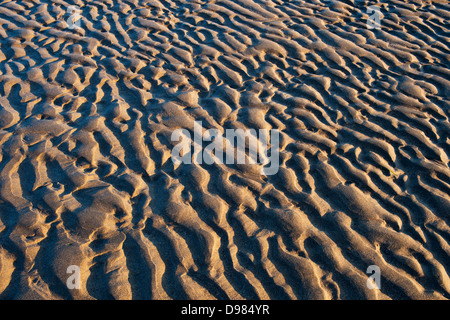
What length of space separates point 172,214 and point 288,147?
1290 millimetres

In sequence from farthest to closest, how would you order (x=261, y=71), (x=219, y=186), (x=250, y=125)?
(x=261, y=71), (x=250, y=125), (x=219, y=186)

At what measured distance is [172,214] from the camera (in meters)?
2.80

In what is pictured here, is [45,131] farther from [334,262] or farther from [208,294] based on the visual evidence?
[334,262]

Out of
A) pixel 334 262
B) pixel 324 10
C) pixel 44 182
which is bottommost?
pixel 44 182

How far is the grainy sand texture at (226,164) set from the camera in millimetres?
2469

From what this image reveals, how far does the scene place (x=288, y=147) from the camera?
3412 millimetres

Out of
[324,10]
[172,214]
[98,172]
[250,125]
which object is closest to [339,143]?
[250,125]

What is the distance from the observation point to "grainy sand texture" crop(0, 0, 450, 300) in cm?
247

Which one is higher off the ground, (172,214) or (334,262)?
(334,262)

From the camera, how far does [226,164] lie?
10.6 feet

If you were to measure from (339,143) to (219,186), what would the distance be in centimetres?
127

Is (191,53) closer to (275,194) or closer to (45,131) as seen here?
(45,131)

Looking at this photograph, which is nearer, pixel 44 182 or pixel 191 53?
pixel 44 182

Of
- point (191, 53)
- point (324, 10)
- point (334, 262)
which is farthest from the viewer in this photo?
point (324, 10)
